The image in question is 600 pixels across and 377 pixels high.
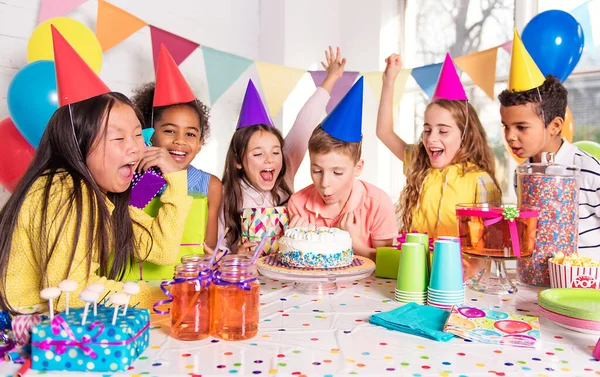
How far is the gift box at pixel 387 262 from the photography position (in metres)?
1.68

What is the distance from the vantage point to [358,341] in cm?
111

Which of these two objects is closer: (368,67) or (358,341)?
(358,341)

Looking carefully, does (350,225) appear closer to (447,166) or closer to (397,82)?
(447,166)

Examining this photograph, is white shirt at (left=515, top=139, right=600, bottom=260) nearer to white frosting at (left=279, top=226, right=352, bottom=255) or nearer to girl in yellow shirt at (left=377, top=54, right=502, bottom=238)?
girl in yellow shirt at (left=377, top=54, right=502, bottom=238)

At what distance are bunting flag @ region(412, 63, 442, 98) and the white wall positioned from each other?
61.1 inches

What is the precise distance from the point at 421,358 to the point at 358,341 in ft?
0.46

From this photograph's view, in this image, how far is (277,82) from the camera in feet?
9.47

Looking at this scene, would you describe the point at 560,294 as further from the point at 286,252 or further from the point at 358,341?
the point at 286,252

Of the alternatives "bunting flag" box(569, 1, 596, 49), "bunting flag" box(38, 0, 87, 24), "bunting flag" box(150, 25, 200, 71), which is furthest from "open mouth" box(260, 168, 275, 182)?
"bunting flag" box(569, 1, 596, 49)

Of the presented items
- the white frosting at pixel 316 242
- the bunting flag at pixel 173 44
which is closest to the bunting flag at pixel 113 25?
the bunting flag at pixel 173 44

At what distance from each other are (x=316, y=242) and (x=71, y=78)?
760 mm

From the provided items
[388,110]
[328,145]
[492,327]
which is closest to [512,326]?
[492,327]

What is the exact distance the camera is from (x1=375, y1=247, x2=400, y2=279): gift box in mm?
1676

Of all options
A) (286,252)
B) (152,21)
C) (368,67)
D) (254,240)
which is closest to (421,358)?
(286,252)
